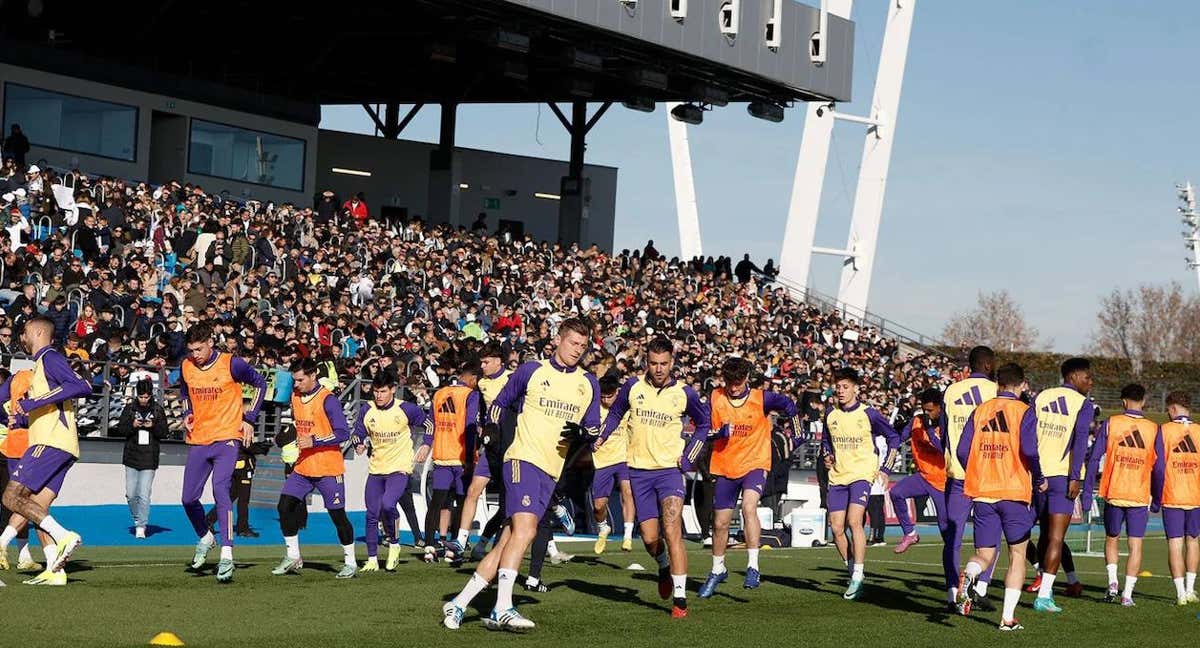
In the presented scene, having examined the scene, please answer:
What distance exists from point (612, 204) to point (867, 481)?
40.5m

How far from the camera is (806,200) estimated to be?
52312 mm

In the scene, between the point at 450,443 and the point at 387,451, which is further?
the point at 450,443

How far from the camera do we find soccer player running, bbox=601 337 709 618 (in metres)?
13.1

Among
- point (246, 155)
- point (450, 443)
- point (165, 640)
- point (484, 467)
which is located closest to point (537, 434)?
point (165, 640)

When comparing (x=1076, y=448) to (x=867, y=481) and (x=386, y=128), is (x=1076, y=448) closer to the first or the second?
(x=867, y=481)

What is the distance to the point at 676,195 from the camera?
2416 inches

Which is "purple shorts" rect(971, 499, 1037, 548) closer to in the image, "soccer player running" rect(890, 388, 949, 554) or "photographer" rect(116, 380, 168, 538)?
"soccer player running" rect(890, 388, 949, 554)

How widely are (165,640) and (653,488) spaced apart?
14.8 feet

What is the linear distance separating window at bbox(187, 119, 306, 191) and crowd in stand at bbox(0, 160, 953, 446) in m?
3.67

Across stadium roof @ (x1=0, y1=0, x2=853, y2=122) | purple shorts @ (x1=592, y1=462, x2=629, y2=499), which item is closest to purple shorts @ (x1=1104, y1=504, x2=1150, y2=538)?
purple shorts @ (x1=592, y1=462, x2=629, y2=499)

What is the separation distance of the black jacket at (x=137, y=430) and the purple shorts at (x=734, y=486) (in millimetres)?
10082

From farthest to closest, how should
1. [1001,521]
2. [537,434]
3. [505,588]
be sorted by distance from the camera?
[1001,521] → [537,434] → [505,588]

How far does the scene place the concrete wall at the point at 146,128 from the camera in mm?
35906

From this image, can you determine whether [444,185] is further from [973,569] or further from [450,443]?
[973,569]
